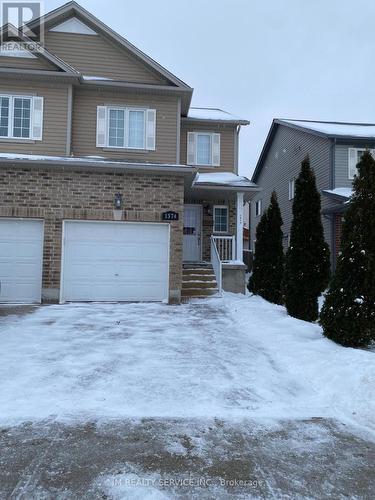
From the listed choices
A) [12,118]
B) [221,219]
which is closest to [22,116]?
[12,118]

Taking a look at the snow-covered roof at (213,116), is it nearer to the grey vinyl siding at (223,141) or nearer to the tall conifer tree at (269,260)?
the grey vinyl siding at (223,141)

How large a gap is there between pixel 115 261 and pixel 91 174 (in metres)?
2.35

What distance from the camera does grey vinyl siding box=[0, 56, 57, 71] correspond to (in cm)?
1178

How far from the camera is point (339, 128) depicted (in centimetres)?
1908

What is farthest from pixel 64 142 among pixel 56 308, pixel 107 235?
pixel 56 308

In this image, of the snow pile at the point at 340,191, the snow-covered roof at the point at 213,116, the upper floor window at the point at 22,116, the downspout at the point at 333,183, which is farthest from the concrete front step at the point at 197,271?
the downspout at the point at 333,183

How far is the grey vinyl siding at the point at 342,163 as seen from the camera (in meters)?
17.0

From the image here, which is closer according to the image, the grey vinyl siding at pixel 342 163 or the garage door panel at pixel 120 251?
the garage door panel at pixel 120 251

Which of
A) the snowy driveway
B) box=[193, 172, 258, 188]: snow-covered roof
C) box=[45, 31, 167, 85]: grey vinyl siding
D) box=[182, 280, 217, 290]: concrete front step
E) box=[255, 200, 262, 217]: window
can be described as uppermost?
box=[45, 31, 167, 85]: grey vinyl siding

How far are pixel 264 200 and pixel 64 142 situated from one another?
15563 millimetres

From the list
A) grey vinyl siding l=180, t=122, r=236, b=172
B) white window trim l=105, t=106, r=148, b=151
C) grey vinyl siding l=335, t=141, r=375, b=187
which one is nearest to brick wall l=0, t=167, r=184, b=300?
white window trim l=105, t=106, r=148, b=151

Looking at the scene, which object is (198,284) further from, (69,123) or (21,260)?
(69,123)

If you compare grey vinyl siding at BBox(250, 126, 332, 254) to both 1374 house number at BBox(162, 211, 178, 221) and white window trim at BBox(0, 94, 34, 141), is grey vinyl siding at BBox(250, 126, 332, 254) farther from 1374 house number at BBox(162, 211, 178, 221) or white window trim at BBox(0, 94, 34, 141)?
white window trim at BBox(0, 94, 34, 141)

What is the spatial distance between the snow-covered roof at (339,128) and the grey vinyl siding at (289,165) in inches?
15.3
